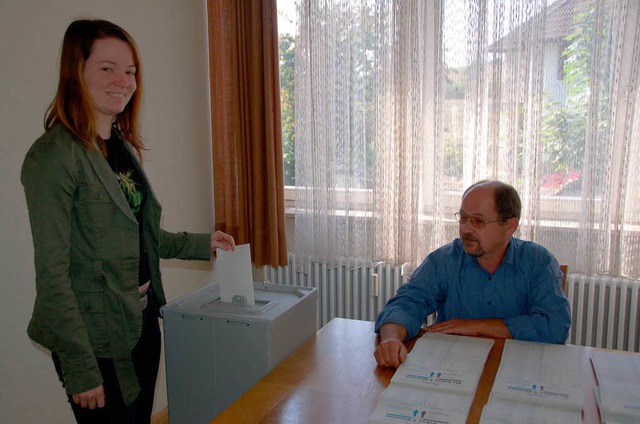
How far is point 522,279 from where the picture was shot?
6.15 feet

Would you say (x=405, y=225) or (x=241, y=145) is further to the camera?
(x=241, y=145)

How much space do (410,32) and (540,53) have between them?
2.14ft

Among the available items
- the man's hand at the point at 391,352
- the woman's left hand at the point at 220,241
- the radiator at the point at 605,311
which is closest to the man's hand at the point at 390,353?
the man's hand at the point at 391,352

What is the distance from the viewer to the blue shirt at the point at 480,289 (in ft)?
5.83

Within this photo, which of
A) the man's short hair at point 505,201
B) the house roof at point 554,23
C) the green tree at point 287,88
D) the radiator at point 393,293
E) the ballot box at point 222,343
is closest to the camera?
the ballot box at point 222,343

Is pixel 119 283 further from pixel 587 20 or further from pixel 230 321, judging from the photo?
pixel 587 20

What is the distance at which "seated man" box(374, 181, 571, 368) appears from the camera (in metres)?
1.83

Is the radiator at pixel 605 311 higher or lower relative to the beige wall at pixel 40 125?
lower

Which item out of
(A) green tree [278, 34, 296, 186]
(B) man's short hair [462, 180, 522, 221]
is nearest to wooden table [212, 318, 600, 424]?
(B) man's short hair [462, 180, 522, 221]

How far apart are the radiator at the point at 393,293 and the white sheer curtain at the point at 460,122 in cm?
8

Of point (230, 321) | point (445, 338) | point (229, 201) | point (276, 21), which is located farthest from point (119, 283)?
point (276, 21)

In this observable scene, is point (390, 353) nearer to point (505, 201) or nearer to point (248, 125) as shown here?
point (505, 201)

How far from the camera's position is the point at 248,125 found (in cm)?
317

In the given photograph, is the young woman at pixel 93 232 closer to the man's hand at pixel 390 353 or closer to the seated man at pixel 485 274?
→ the man's hand at pixel 390 353
